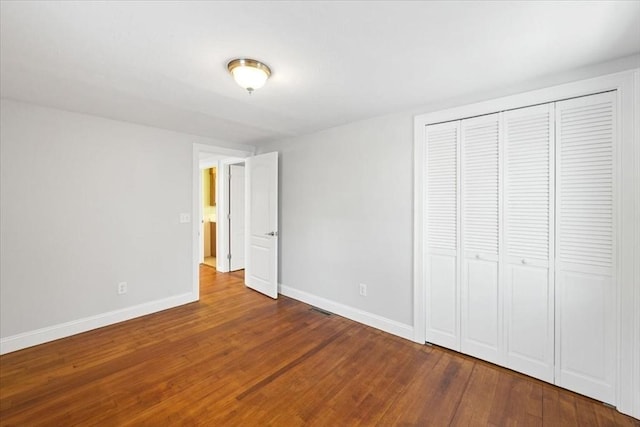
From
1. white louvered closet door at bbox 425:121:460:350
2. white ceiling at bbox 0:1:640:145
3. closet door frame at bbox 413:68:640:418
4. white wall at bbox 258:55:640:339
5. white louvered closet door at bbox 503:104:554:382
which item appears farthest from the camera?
white wall at bbox 258:55:640:339

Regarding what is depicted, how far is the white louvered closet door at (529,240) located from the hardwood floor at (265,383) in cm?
26

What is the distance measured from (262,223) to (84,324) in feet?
7.48

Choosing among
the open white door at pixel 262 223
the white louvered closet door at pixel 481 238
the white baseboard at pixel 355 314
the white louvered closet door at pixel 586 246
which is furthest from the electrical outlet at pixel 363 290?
the white louvered closet door at pixel 586 246

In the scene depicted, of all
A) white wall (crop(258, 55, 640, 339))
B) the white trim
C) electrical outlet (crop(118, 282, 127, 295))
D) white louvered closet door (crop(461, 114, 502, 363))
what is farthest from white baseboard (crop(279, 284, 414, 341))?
electrical outlet (crop(118, 282, 127, 295))

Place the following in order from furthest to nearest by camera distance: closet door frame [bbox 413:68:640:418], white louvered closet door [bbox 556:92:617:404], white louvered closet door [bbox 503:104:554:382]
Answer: white louvered closet door [bbox 503:104:554:382] → white louvered closet door [bbox 556:92:617:404] → closet door frame [bbox 413:68:640:418]

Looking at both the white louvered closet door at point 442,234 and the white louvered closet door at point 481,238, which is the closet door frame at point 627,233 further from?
the white louvered closet door at point 442,234

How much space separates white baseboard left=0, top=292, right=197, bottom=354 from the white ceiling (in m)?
2.20

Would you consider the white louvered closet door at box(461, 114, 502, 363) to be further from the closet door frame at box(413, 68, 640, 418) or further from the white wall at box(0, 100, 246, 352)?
the white wall at box(0, 100, 246, 352)

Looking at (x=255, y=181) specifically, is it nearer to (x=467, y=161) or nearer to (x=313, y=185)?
(x=313, y=185)

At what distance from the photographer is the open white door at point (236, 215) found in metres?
5.34

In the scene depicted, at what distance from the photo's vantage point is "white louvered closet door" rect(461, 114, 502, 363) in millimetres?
2311

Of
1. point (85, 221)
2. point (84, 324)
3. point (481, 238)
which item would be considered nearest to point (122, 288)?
point (84, 324)

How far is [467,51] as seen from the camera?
67.8 inches

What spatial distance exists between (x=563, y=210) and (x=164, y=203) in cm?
412
